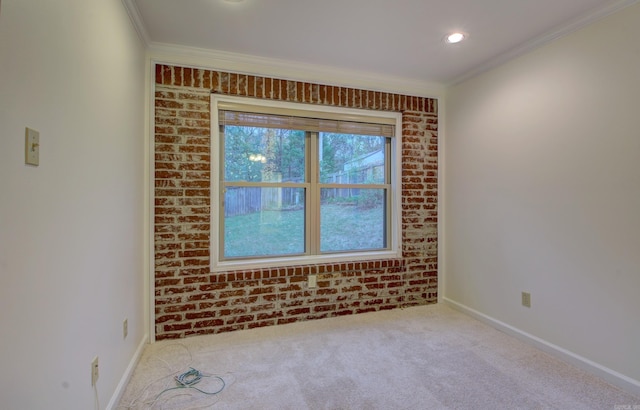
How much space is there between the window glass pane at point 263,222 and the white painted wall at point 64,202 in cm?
94

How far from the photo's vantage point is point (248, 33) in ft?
7.65

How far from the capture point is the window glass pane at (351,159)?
316cm

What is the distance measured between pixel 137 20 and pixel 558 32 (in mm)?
2953

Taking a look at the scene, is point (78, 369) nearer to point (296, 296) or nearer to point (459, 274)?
point (296, 296)

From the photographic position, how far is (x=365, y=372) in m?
2.08

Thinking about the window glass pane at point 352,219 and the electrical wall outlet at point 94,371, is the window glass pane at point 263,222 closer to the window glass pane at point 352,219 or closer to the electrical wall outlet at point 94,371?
the window glass pane at point 352,219

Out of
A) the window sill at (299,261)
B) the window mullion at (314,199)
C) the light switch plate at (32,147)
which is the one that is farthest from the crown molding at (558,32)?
the light switch plate at (32,147)

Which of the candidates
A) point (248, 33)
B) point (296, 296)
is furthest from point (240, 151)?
point (296, 296)

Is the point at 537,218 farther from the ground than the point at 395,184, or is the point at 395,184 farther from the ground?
the point at 395,184

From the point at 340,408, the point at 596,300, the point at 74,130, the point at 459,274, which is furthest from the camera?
the point at 459,274

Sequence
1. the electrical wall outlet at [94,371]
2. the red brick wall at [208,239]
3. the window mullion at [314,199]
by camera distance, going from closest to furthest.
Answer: the electrical wall outlet at [94,371], the red brick wall at [208,239], the window mullion at [314,199]

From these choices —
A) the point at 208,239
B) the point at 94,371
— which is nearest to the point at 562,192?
the point at 208,239

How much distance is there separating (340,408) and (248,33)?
257 cm

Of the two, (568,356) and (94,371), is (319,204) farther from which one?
(568,356)
